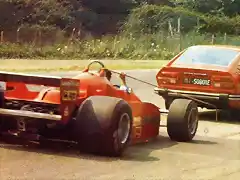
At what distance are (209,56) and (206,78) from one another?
2.45ft

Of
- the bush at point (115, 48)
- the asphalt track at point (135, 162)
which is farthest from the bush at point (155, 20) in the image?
the asphalt track at point (135, 162)

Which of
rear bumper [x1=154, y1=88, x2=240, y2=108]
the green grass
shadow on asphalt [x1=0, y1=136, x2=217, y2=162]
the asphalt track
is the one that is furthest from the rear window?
the green grass

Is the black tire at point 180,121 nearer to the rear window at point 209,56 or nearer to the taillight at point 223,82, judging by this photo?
the taillight at point 223,82

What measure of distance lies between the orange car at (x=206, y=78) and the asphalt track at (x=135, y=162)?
3164 millimetres

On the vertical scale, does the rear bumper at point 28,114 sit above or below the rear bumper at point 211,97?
above

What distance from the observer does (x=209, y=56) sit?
50.1 ft

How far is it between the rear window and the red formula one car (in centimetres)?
495

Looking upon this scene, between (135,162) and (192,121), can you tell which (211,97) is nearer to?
(192,121)

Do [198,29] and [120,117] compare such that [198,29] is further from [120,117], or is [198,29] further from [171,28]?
[120,117]

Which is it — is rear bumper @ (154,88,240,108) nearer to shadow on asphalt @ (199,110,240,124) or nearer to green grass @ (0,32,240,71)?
shadow on asphalt @ (199,110,240,124)

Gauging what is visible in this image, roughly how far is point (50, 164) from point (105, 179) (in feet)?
3.03

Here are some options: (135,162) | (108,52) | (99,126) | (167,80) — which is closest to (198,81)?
(167,80)

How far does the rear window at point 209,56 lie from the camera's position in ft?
49.4

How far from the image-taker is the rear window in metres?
15.1
